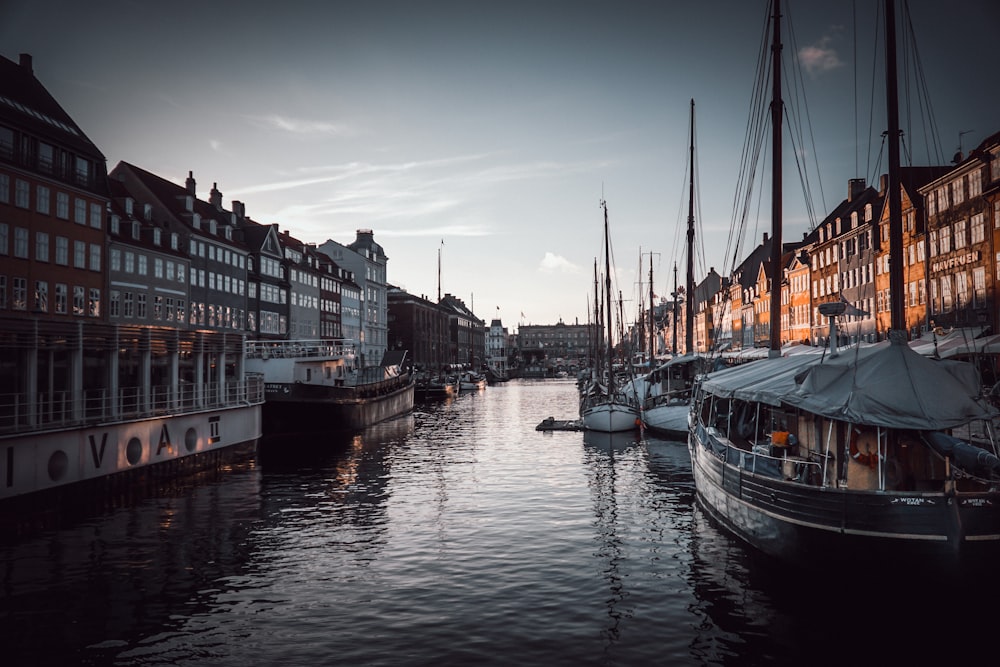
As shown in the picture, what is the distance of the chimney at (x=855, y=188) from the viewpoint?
75750 millimetres

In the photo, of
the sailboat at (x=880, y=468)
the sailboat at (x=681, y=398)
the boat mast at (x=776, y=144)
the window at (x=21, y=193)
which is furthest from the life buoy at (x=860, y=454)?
the window at (x=21, y=193)

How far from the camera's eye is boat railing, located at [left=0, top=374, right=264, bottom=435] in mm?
25875

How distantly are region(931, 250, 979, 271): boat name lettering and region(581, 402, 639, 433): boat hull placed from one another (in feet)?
78.1

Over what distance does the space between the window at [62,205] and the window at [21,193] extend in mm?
2611

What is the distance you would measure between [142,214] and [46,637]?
54045 millimetres

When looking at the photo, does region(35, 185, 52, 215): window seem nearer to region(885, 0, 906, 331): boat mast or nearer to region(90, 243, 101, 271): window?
region(90, 243, 101, 271): window

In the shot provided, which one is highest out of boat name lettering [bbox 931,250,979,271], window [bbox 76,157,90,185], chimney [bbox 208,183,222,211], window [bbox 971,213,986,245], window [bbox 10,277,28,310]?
chimney [bbox 208,183,222,211]

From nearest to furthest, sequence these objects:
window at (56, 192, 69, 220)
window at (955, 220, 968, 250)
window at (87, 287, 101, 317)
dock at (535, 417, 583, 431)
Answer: window at (56, 192, 69, 220), window at (955, 220, 968, 250), window at (87, 287, 101, 317), dock at (535, 417, 583, 431)

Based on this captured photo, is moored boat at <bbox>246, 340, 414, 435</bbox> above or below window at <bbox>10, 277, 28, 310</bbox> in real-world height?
below

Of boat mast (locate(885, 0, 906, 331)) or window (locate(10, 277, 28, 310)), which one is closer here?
boat mast (locate(885, 0, 906, 331))

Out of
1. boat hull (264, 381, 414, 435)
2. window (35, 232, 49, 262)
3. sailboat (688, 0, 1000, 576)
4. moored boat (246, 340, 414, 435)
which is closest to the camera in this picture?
sailboat (688, 0, 1000, 576)

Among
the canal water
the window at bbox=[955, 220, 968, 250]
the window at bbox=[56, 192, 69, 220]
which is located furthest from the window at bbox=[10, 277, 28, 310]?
the window at bbox=[955, 220, 968, 250]

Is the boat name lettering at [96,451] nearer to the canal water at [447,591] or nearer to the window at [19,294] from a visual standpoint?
the canal water at [447,591]

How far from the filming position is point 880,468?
609 inches
